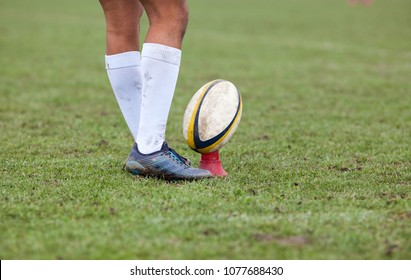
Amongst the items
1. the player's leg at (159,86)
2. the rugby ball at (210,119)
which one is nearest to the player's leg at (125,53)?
the player's leg at (159,86)

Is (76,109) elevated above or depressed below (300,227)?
below

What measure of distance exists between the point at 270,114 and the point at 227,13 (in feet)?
52.2

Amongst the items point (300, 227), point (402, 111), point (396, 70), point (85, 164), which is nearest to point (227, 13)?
point (396, 70)

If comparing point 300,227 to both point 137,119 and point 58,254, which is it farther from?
point 137,119

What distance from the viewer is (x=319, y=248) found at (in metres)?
2.95

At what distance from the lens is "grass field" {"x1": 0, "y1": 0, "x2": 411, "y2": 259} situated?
3041 mm

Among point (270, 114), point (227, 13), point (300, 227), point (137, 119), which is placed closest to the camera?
point (300, 227)

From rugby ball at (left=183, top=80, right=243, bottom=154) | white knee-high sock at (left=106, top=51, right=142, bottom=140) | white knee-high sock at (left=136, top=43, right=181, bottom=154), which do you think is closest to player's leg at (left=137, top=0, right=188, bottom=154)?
white knee-high sock at (left=136, top=43, right=181, bottom=154)

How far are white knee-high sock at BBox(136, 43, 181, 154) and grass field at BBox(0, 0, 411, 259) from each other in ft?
0.89

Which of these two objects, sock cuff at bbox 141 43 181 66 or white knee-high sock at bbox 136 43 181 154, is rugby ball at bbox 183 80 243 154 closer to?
white knee-high sock at bbox 136 43 181 154

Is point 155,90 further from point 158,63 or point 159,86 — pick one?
point 158,63

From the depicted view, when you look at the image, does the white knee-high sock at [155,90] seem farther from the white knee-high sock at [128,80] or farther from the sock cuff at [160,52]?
the white knee-high sock at [128,80]
